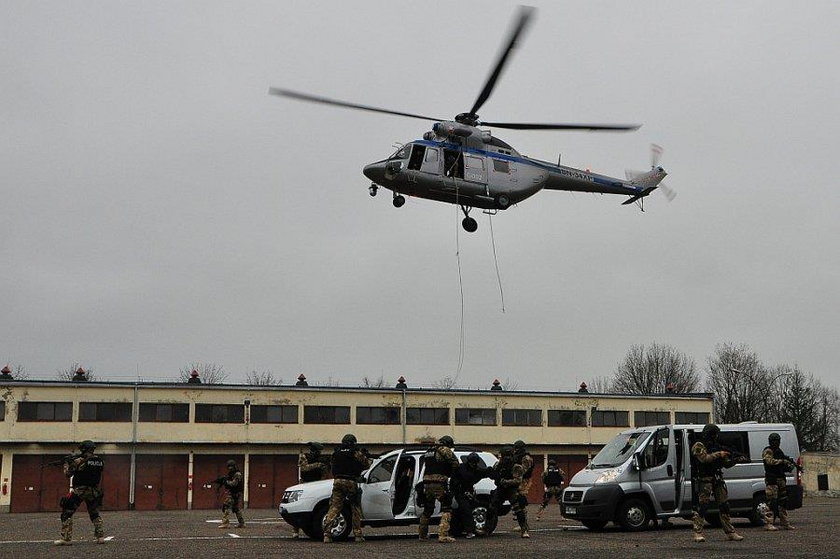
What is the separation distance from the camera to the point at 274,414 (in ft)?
132

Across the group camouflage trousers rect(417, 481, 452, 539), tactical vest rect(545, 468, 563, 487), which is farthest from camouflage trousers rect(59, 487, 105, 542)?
tactical vest rect(545, 468, 563, 487)

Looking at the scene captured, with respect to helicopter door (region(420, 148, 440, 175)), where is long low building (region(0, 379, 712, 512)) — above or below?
below

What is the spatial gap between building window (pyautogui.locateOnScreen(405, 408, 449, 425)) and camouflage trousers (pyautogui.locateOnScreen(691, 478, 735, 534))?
27.6 meters

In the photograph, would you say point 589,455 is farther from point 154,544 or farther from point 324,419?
point 154,544

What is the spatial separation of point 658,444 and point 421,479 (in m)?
4.48

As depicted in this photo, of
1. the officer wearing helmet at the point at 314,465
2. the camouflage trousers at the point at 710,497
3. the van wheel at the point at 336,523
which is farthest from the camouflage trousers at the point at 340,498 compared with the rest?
the camouflage trousers at the point at 710,497

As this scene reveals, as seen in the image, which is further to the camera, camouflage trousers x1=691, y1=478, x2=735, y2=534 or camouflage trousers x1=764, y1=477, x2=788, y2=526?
camouflage trousers x1=764, y1=477, x2=788, y2=526

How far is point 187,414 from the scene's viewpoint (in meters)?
39.4

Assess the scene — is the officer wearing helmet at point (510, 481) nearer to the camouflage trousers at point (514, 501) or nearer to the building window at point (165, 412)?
the camouflage trousers at point (514, 501)

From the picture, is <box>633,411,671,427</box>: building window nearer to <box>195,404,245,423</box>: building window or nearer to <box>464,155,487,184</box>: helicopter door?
<box>195,404,245,423</box>: building window

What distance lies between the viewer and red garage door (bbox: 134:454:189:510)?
38.3 m

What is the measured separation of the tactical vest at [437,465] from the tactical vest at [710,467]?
4.04 meters

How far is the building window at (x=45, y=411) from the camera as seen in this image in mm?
37812

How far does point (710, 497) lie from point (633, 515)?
213 cm
